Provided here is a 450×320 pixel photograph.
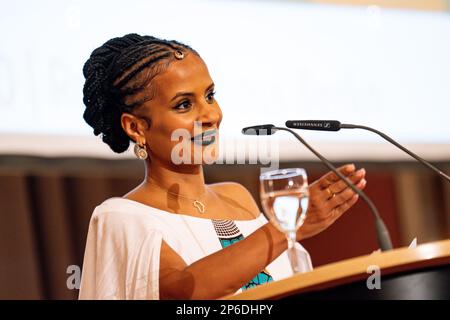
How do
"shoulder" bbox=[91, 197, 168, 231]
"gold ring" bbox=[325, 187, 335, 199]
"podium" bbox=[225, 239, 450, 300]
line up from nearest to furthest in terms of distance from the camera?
"podium" bbox=[225, 239, 450, 300]
"gold ring" bbox=[325, 187, 335, 199]
"shoulder" bbox=[91, 197, 168, 231]

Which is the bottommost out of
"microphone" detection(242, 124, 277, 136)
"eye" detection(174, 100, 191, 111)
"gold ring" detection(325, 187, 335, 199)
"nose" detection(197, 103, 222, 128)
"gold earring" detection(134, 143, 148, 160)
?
"gold ring" detection(325, 187, 335, 199)

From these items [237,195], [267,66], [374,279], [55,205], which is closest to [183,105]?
[237,195]

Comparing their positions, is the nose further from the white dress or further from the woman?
the white dress

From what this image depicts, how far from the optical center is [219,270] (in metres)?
1.88

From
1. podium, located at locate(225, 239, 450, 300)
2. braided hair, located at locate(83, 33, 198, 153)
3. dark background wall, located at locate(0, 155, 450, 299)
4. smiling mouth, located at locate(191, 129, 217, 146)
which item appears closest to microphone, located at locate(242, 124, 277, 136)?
smiling mouth, located at locate(191, 129, 217, 146)

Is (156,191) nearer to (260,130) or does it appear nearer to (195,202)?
(195,202)

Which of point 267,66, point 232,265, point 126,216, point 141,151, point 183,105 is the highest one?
point 267,66

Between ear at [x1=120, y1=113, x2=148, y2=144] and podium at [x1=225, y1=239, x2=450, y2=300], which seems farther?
ear at [x1=120, y1=113, x2=148, y2=144]

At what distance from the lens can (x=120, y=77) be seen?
2.24 metres

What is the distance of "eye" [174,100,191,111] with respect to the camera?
221 cm

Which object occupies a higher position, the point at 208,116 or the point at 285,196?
the point at 208,116

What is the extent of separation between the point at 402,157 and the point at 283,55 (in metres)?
0.93

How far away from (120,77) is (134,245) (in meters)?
0.49
